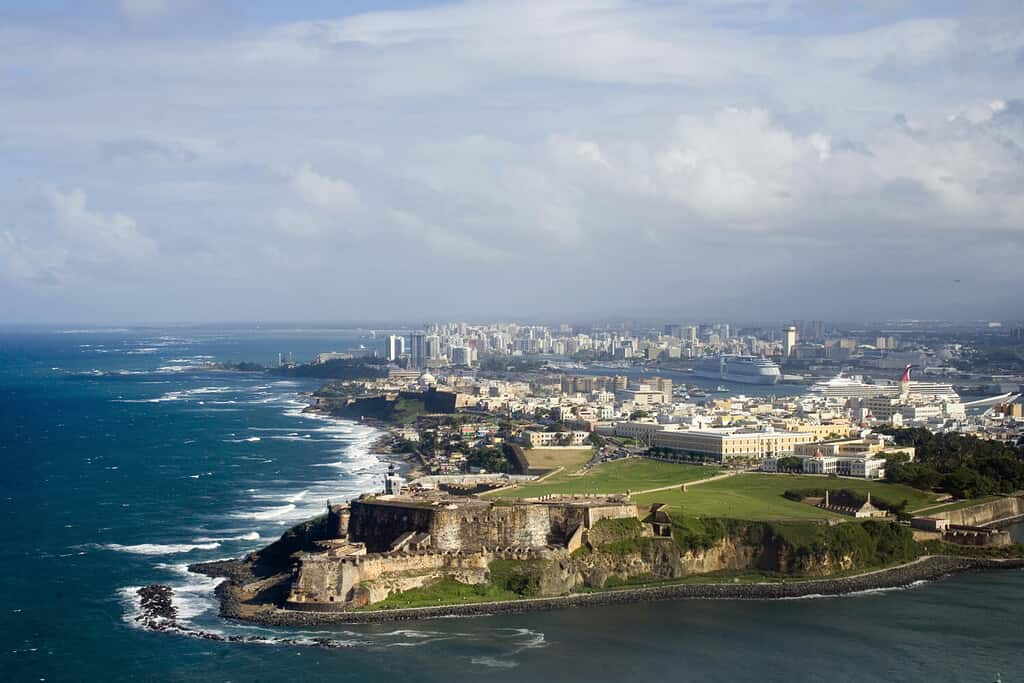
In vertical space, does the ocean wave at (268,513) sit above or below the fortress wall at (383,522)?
below

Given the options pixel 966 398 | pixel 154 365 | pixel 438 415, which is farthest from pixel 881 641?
pixel 154 365

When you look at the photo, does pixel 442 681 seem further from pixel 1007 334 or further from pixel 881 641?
pixel 1007 334

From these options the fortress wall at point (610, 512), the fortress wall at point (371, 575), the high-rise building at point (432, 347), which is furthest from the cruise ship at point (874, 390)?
the fortress wall at point (371, 575)

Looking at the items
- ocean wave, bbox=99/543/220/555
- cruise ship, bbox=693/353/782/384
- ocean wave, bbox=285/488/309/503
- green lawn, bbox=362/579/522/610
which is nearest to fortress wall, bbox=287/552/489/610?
green lawn, bbox=362/579/522/610

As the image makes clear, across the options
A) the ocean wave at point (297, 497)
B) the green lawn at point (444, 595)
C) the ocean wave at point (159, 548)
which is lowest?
the green lawn at point (444, 595)

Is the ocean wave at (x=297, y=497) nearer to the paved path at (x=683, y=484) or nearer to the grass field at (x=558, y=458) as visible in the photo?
the grass field at (x=558, y=458)

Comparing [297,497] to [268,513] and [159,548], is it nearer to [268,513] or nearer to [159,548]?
[268,513]

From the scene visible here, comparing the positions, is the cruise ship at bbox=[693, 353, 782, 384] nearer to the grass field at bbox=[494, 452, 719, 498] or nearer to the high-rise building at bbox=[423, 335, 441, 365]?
the high-rise building at bbox=[423, 335, 441, 365]
